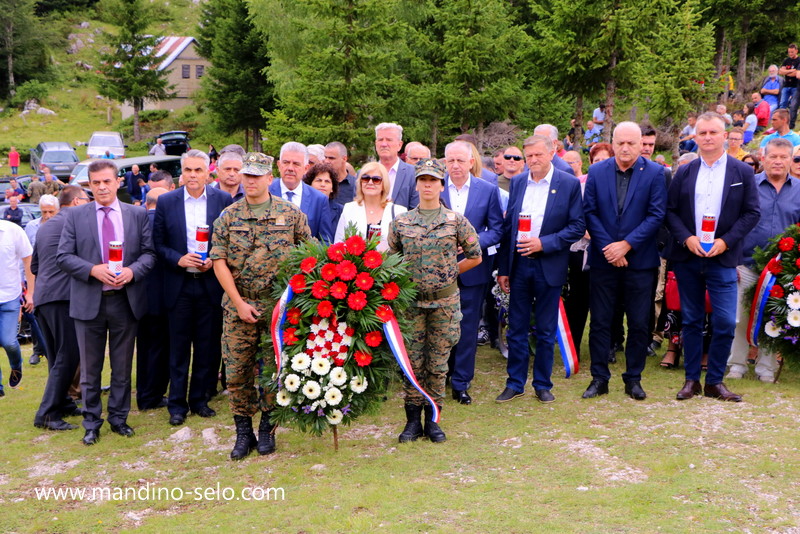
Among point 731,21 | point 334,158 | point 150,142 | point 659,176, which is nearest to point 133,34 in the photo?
point 150,142

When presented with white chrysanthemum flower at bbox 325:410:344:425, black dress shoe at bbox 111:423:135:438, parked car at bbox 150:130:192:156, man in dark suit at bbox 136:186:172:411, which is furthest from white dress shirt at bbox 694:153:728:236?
parked car at bbox 150:130:192:156

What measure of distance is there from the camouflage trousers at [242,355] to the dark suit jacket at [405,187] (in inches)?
78.4

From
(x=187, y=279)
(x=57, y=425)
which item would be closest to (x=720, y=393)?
(x=187, y=279)

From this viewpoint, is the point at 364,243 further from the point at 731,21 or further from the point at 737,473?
the point at 731,21

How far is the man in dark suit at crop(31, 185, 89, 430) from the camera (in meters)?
6.50

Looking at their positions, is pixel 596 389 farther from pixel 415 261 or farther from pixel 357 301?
pixel 357 301

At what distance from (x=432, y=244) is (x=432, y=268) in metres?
0.18

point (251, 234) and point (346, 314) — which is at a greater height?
point (251, 234)

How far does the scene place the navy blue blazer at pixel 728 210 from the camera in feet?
20.1

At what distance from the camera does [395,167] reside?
6.98m

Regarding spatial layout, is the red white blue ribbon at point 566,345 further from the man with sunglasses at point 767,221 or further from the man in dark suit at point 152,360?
the man in dark suit at point 152,360

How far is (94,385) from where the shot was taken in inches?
240

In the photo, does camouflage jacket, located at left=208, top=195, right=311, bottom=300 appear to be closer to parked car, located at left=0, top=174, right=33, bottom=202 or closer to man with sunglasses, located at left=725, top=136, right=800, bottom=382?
man with sunglasses, located at left=725, top=136, right=800, bottom=382

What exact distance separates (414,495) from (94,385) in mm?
3080
